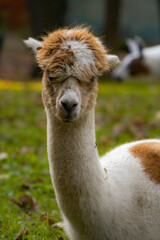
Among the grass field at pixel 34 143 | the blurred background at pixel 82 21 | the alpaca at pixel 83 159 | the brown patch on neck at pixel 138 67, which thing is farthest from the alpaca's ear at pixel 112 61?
the blurred background at pixel 82 21

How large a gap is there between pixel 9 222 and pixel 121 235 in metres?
1.18

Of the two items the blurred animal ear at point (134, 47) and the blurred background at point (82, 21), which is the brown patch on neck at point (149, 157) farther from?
the blurred background at point (82, 21)

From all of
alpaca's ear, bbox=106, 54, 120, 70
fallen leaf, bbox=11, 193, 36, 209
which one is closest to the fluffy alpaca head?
alpaca's ear, bbox=106, 54, 120, 70

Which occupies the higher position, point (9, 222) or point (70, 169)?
point (70, 169)

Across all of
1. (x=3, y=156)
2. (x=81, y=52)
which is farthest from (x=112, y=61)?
(x=3, y=156)

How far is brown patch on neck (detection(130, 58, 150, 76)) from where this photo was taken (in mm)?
10828

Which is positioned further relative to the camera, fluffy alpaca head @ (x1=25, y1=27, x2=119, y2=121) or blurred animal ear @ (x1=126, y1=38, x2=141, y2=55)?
blurred animal ear @ (x1=126, y1=38, x2=141, y2=55)

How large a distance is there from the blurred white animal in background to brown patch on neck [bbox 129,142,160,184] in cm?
754

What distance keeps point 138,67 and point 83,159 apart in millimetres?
8551

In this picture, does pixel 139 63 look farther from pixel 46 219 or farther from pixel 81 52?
pixel 81 52

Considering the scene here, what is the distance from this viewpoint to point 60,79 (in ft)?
8.54

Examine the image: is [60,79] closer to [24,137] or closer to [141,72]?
[24,137]

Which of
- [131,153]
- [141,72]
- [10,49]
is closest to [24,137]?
[131,153]

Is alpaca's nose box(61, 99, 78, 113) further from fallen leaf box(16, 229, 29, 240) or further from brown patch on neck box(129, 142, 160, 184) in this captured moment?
fallen leaf box(16, 229, 29, 240)
